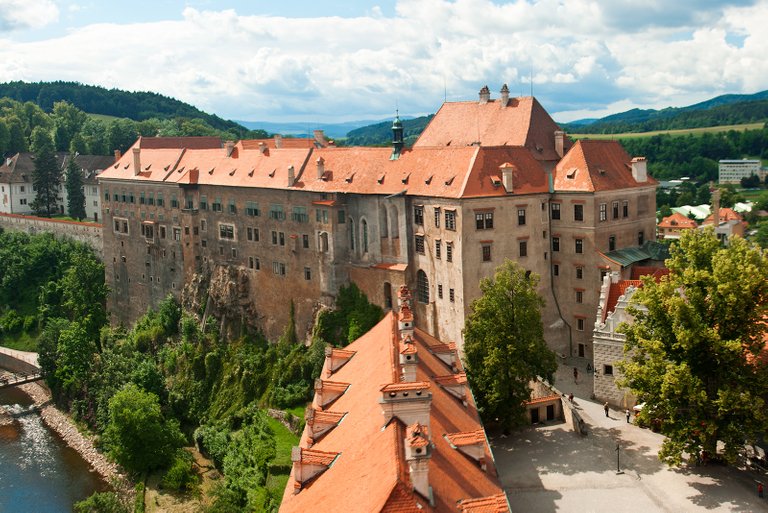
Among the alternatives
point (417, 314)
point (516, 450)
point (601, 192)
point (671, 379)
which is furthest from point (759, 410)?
point (417, 314)

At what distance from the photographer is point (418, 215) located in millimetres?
55062

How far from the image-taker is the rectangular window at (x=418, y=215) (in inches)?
2154

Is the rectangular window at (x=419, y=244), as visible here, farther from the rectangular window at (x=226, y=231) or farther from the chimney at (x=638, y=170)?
the rectangular window at (x=226, y=231)

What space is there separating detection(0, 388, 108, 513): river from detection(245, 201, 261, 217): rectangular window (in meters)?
23.1

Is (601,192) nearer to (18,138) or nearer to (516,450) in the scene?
(516,450)

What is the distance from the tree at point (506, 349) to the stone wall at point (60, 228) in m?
60.3

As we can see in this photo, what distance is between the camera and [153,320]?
260 ft

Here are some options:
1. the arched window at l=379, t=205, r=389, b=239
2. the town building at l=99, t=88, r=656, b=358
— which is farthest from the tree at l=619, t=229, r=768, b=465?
the arched window at l=379, t=205, r=389, b=239

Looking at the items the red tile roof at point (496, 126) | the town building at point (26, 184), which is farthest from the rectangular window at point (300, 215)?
the town building at point (26, 184)

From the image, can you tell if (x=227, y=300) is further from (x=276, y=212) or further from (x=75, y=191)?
(x=75, y=191)

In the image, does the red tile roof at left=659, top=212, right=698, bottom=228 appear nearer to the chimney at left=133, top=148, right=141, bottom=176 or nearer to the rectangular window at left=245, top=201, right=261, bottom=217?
the rectangular window at left=245, top=201, right=261, bottom=217

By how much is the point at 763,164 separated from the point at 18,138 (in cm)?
16019

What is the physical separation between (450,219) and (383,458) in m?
29.6

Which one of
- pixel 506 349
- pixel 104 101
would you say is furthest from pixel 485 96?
pixel 104 101
